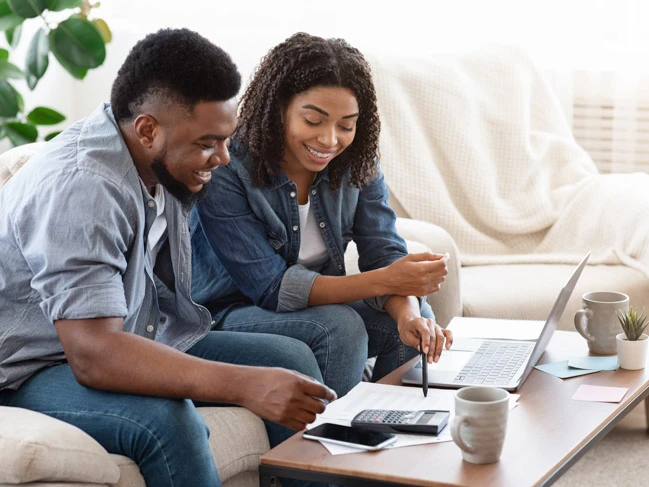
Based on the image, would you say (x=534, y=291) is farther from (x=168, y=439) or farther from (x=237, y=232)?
(x=168, y=439)

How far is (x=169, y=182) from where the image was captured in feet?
5.09

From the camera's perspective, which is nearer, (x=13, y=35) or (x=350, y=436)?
(x=350, y=436)

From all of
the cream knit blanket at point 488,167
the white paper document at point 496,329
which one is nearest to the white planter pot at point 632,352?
the white paper document at point 496,329

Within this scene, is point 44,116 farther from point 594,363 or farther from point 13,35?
point 594,363

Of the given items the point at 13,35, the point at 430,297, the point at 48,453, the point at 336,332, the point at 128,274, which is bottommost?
the point at 430,297

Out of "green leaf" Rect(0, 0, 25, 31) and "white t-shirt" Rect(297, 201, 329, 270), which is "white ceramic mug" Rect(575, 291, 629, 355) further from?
"green leaf" Rect(0, 0, 25, 31)

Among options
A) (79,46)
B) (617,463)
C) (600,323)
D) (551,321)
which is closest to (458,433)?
(551,321)

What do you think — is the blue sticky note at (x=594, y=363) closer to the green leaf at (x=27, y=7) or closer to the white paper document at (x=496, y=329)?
the white paper document at (x=496, y=329)

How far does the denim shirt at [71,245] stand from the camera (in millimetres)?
1374

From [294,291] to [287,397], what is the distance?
56 cm

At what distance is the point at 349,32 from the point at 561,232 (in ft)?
3.70

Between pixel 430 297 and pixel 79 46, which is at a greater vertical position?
pixel 79 46

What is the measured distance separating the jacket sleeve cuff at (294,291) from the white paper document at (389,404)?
32 centimetres

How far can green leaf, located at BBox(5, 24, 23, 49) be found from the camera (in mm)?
2943
